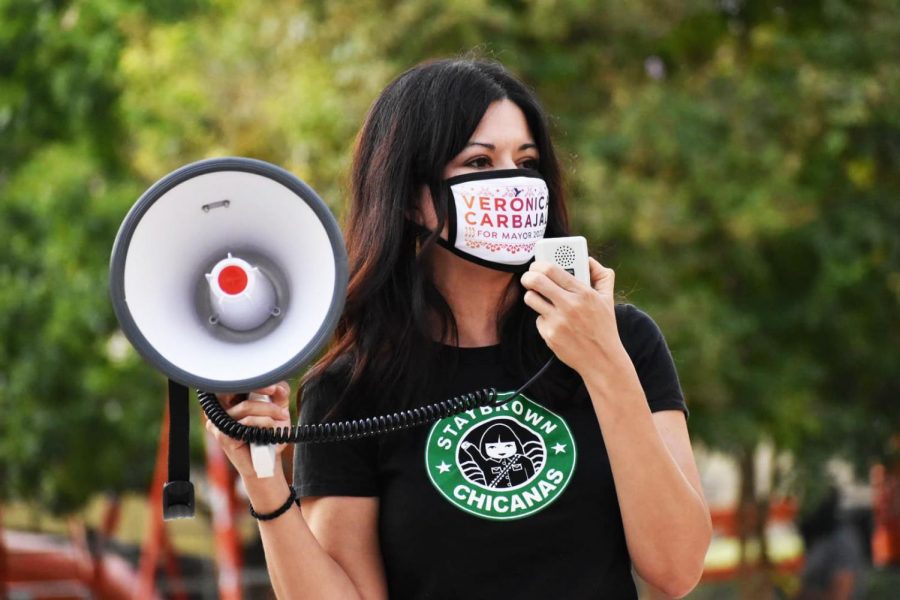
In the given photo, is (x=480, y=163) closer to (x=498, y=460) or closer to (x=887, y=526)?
(x=498, y=460)

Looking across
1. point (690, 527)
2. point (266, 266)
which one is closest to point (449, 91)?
point (266, 266)

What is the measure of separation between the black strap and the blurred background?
17.4 feet

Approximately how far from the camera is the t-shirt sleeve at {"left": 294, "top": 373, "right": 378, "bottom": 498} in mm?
2375

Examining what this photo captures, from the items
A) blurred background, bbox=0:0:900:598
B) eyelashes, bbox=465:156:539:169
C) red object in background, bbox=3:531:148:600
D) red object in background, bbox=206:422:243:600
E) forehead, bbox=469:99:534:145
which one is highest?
forehead, bbox=469:99:534:145

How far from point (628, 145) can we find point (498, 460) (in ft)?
18.7

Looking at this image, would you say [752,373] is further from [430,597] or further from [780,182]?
[430,597]

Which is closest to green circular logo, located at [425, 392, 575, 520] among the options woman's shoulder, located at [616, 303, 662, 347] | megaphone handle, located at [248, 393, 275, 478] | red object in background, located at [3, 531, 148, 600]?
woman's shoulder, located at [616, 303, 662, 347]

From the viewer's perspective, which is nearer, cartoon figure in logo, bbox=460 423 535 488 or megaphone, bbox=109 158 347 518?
megaphone, bbox=109 158 347 518

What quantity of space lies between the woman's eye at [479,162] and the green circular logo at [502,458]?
0.42m

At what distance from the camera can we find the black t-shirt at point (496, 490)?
7.36 feet

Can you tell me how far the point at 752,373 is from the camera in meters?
8.43

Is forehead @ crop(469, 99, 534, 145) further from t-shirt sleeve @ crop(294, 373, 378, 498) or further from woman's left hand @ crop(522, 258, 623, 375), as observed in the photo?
t-shirt sleeve @ crop(294, 373, 378, 498)

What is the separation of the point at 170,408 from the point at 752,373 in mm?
6700

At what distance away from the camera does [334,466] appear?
2381 mm
